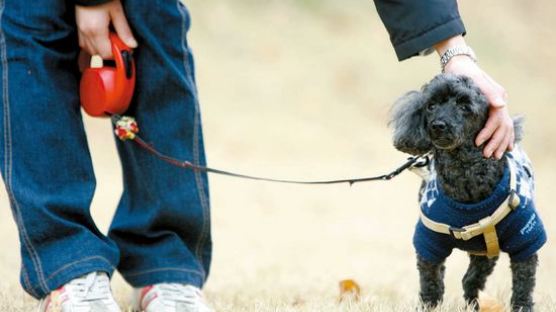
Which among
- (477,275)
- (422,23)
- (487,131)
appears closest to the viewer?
(422,23)

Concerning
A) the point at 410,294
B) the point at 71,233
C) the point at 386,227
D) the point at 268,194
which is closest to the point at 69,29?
the point at 71,233

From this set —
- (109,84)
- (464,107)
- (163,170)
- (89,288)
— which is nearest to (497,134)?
(464,107)

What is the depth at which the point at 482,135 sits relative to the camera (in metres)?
2.27

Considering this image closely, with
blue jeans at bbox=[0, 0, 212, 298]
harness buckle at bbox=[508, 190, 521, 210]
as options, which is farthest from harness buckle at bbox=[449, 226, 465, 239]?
blue jeans at bbox=[0, 0, 212, 298]

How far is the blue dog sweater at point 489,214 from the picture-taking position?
233 centimetres

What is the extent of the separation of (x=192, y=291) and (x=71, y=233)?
414mm

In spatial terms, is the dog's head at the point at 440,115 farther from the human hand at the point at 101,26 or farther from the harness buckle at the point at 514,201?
the human hand at the point at 101,26

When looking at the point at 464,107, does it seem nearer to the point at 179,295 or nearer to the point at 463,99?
the point at 463,99

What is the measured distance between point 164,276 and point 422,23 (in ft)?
3.37

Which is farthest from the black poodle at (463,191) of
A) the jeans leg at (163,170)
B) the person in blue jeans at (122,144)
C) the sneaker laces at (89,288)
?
the sneaker laces at (89,288)

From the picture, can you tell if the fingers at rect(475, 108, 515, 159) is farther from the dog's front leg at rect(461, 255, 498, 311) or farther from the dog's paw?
the dog's front leg at rect(461, 255, 498, 311)

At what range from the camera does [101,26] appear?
212 cm

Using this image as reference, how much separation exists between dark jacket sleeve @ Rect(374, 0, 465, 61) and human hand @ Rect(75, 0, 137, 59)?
2.39 feet

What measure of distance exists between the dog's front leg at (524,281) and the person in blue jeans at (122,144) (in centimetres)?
39
